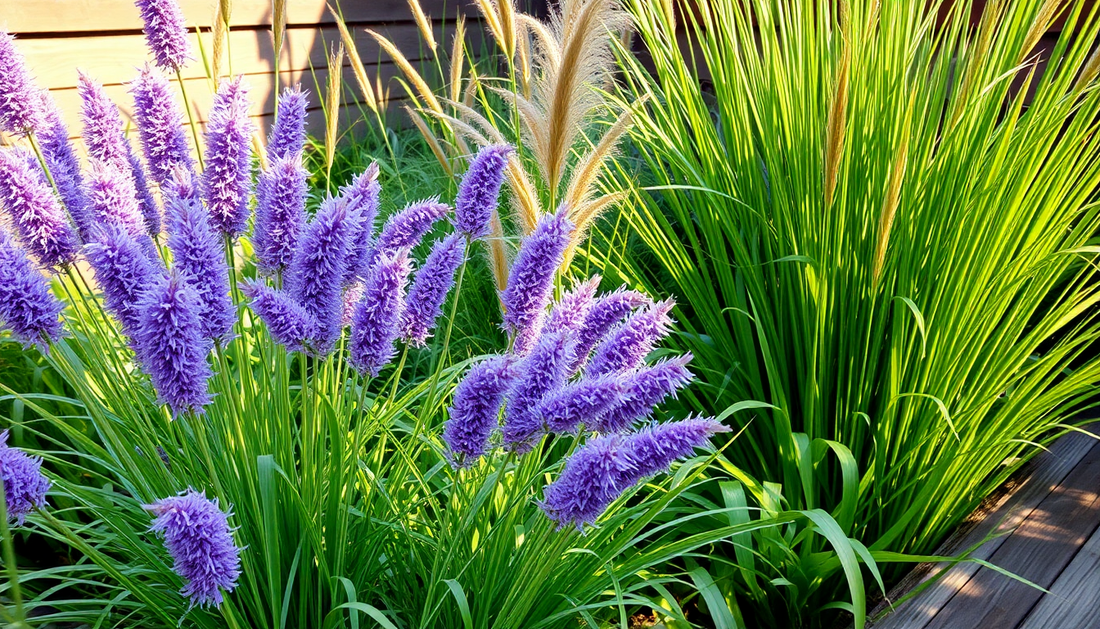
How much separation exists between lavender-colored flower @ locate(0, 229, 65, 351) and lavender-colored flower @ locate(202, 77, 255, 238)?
22cm

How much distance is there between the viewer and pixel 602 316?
3.33 feet

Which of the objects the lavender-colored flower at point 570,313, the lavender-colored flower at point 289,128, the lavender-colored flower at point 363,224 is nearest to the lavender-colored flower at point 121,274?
the lavender-colored flower at point 363,224

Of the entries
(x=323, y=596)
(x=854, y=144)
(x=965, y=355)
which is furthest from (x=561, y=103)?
(x=965, y=355)

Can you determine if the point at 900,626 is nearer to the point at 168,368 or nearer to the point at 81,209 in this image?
the point at 168,368

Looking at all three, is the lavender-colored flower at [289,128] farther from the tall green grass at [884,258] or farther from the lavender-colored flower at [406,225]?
the tall green grass at [884,258]

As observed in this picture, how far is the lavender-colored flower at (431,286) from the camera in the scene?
105cm

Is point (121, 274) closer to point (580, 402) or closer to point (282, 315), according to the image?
point (282, 315)

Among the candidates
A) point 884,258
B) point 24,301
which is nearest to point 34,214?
point 24,301

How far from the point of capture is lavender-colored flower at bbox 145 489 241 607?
0.75 metres

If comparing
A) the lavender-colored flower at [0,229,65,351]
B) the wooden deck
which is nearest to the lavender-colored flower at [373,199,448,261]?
the lavender-colored flower at [0,229,65,351]

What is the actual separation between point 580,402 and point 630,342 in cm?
14

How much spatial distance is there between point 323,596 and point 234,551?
50cm

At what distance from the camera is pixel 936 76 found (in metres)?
1.83

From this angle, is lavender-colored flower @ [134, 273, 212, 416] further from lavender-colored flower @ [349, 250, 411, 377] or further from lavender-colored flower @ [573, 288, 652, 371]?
lavender-colored flower @ [573, 288, 652, 371]
